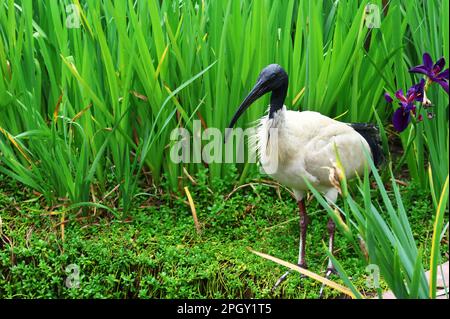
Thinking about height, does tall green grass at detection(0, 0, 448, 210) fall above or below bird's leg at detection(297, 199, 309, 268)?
above

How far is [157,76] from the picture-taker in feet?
11.0

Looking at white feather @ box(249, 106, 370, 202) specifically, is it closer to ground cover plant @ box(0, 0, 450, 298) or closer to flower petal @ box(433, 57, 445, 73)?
ground cover plant @ box(0, 0, 450, 298)

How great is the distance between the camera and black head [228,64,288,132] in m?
3.00

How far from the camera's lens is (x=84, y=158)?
127 inches

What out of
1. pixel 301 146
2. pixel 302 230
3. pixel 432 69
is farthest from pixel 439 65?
pixel 302 230

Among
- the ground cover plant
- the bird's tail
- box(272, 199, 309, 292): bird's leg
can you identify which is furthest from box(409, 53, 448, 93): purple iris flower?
box(272, 199, 309, 292): bird's leg

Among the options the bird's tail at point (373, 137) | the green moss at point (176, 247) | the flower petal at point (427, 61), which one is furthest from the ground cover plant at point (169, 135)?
the flower petal at point (427, 61)

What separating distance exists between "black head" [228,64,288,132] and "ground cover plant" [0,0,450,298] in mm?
330

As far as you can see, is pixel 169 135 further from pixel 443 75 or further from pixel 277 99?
pixel 443 75

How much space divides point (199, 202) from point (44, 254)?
29.5 inches

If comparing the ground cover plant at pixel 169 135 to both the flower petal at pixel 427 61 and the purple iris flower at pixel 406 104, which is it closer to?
the purple iris flower at pixel 406 104

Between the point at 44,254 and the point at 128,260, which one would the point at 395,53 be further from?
the point at 44,254

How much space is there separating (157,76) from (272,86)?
59 centimetres
